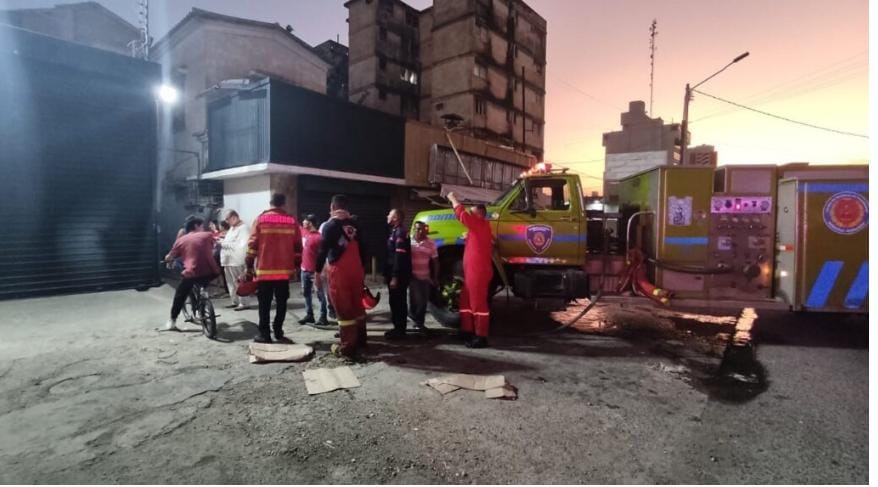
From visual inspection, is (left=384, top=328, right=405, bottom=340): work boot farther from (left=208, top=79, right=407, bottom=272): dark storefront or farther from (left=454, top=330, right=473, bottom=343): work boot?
(left=208, top=79, right=407, bottom=272): dark storefront

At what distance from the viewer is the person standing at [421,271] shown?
6246 millimetres

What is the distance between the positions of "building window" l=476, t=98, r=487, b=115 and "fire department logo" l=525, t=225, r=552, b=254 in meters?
25.9

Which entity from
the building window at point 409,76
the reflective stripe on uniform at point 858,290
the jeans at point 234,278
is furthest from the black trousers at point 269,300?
the building window at point 409,76

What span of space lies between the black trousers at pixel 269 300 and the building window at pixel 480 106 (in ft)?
89.5

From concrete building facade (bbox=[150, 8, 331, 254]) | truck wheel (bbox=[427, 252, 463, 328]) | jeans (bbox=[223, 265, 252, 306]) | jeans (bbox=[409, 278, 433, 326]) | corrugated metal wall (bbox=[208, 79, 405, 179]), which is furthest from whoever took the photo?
concrete building facade (bbox=[150, 8, 331, 254])

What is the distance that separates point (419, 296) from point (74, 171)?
8.72 m

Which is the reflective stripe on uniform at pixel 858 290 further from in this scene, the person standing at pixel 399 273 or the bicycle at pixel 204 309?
the bicycle at pixel 204 309

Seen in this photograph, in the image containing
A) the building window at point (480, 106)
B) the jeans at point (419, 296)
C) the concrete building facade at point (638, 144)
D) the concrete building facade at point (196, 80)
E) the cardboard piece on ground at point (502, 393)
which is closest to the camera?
the cardboard piece on ground at point (502, 393)

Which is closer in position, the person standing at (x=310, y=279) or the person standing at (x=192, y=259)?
the person standing at (x=192, y=259)

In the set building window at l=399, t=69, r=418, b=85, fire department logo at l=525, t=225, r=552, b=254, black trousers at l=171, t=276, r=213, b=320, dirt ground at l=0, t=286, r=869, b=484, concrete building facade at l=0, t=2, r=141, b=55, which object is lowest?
dirt ground at l=0, t=286, r=869, b=484

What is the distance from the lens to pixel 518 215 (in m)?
6.54

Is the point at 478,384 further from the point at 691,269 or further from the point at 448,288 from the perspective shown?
the point at 691,269

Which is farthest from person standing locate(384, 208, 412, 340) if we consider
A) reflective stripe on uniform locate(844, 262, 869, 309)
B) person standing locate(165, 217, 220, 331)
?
reflective stripe on uniform locate(844, 262, 869, 309)

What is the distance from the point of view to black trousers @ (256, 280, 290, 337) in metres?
5.68
